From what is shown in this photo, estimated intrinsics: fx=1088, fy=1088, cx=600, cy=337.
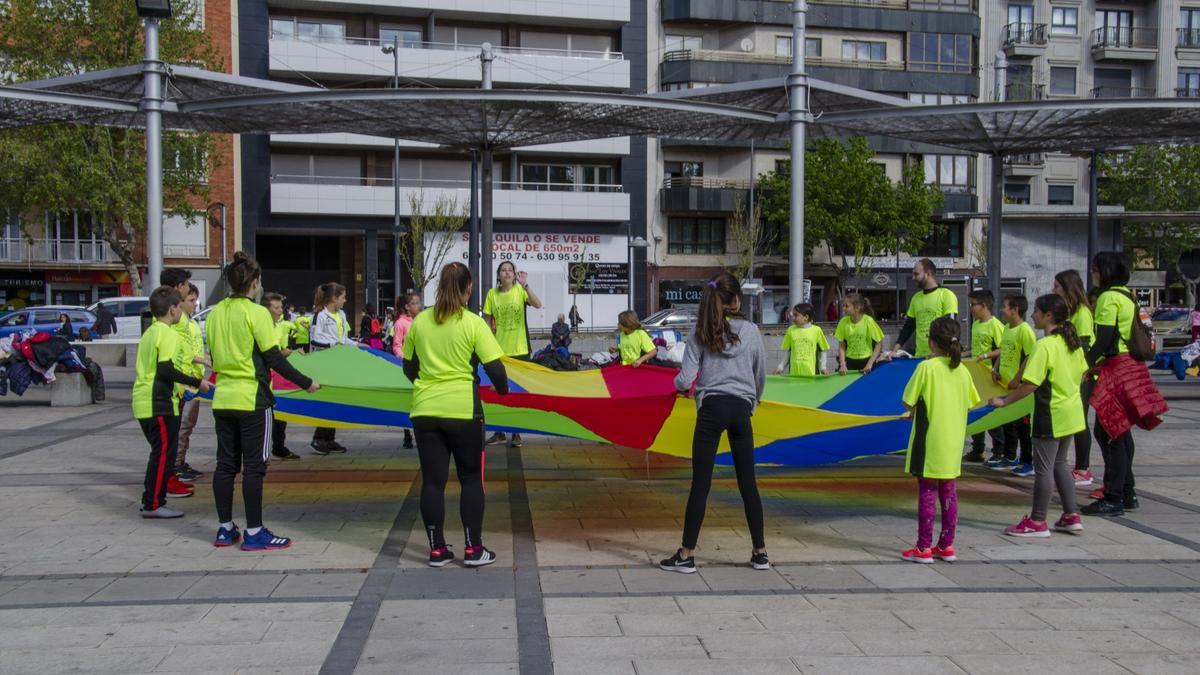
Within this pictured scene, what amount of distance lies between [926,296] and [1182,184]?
4862 centimetres

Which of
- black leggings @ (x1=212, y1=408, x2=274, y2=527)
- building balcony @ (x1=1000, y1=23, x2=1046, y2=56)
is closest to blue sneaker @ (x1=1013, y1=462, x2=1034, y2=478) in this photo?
black leggings @ (x1=212, y1=408, x2=274, y2=527)

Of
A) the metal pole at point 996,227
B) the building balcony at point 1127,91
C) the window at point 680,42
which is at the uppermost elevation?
the window at point 680,42

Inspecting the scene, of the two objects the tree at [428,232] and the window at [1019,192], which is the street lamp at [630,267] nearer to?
the tree at [428,232]

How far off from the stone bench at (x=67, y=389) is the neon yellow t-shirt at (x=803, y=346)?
38.7 feet

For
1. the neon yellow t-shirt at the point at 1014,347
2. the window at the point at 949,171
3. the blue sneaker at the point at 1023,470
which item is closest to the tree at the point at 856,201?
the window at the point at 949,171

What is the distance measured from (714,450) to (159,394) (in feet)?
14.6

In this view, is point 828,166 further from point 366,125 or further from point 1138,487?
point 1138,487

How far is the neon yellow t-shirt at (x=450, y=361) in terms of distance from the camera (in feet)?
22.0

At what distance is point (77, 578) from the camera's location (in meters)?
6.63

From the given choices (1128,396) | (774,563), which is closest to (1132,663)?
(774,563)

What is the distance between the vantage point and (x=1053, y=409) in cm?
786

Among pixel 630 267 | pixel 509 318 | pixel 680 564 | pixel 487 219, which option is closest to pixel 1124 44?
pixel 630 267

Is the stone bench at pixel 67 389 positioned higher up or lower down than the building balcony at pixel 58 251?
lower down

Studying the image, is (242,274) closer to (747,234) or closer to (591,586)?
(591,586)
